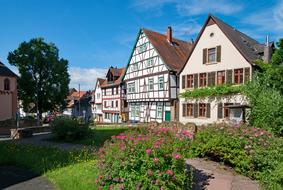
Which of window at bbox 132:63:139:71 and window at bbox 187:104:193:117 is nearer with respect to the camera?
window at bbox 187:104:193:117

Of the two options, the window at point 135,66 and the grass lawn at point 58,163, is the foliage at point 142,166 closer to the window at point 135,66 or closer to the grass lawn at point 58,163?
the grass lawn at point 58,163

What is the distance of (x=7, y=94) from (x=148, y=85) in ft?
63.1

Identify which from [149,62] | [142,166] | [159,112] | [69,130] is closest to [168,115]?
[159,112]

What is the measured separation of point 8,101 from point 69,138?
24576 millimetres

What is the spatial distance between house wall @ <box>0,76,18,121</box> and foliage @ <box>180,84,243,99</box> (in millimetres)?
23524

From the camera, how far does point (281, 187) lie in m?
6.32

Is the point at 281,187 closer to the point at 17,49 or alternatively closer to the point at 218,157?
the point at 218,157

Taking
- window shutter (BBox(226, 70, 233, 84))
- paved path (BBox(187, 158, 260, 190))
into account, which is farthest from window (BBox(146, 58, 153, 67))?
paved path (BBox(187, 158, 260, 190))

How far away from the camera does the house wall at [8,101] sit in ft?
115

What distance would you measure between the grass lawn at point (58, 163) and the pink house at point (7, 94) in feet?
77.9

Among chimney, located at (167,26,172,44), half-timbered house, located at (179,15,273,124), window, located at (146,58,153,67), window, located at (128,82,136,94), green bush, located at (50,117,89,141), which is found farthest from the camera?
window, located at (128,82,136,94)

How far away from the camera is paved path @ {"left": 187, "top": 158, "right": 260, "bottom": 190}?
6.58 metres

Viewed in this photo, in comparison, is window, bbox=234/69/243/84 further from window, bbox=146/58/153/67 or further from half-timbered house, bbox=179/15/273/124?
window, bbox=146/58/153/67

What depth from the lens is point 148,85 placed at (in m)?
33.0
